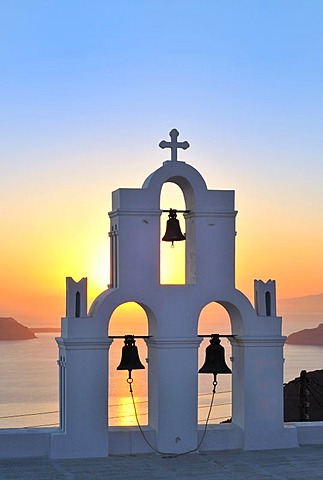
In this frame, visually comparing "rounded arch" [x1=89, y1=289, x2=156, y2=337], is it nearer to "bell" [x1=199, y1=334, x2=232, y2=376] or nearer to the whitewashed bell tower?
the whitewashed bell tower

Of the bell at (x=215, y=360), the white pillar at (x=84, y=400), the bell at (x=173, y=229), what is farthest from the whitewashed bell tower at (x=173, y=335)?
the bell at (x=215, y=360)

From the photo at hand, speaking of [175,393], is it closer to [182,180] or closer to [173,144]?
[182,180]

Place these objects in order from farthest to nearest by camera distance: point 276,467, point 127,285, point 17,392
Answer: point 17,392 < point 127,285 < point 276,467

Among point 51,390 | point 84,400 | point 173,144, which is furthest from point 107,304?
point 51,390

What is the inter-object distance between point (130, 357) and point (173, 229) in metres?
1.97

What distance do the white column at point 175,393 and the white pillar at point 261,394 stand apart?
2.38 feet

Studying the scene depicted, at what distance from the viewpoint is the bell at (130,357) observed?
1392 centimetres

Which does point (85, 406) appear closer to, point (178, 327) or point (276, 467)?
point (178, 327)

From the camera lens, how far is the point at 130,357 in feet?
45.9

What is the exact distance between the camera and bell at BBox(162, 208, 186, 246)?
1432 centimetres

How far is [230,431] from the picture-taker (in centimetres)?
1412

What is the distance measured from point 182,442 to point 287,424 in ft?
5.61

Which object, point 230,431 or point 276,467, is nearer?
point 276,467

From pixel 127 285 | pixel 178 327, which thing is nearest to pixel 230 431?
pixel 178 327
